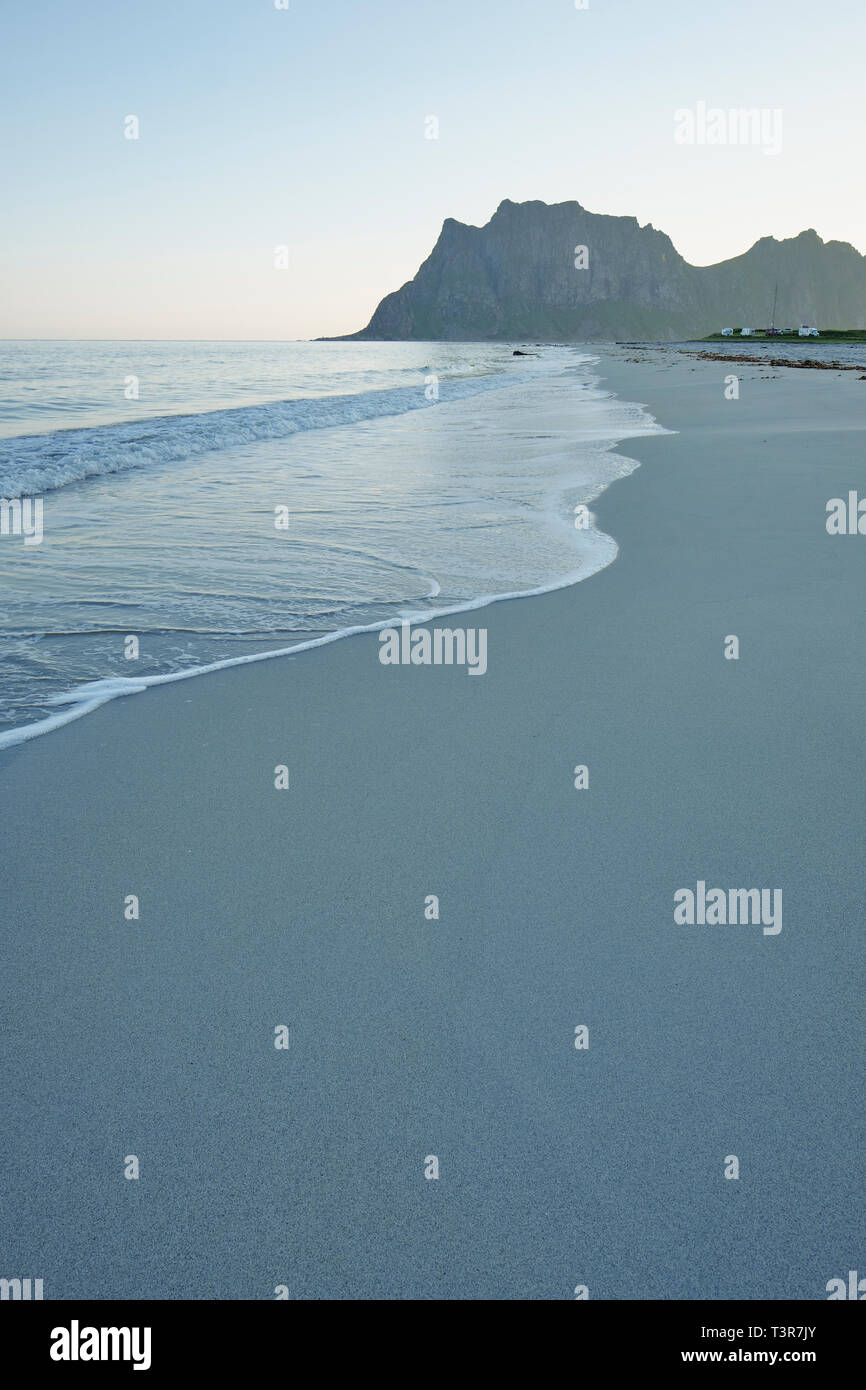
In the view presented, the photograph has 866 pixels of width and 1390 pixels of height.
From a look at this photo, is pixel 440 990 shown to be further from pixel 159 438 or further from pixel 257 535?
pixel 159 438

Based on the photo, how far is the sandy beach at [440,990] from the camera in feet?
6.32

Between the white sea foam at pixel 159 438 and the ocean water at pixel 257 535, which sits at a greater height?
the white sea foam at pixel 159 438

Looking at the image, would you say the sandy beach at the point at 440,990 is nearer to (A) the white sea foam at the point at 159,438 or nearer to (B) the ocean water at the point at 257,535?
(B) the ocean water at the point at 257,535

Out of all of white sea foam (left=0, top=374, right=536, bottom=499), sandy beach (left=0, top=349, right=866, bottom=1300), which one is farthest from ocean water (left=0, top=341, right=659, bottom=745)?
sandy beach (left=0, top=349, right=866, bottom=1300)

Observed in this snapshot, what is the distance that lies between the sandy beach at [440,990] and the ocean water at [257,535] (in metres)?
1.04

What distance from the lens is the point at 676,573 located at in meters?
6.96

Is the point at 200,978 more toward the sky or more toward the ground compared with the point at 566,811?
more toward the ground

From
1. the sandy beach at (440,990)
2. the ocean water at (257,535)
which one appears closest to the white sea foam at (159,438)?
the ocean water at (257,535)

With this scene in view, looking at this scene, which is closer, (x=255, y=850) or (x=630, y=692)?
(x=255, y=850)

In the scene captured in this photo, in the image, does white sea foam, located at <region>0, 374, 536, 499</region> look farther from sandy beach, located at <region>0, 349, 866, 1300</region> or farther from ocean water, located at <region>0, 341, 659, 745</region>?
sandy beach, located at <region>0, 349, 866, 1300</region>
